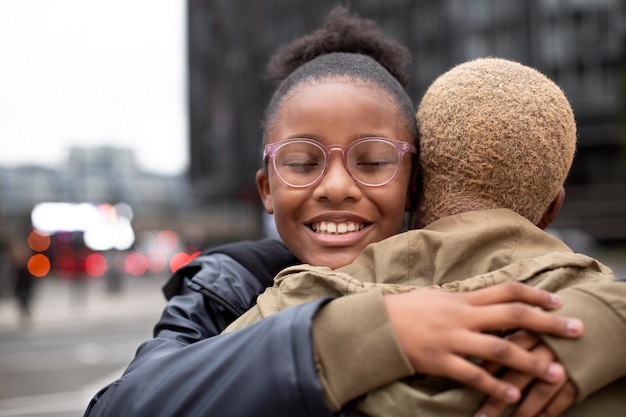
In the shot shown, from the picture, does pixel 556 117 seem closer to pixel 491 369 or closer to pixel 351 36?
pixel 491 369

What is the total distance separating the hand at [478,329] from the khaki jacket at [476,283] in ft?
0.13

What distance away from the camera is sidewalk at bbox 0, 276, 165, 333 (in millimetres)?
18125

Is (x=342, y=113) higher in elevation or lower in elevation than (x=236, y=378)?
higher

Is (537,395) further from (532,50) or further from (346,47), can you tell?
(532,50)

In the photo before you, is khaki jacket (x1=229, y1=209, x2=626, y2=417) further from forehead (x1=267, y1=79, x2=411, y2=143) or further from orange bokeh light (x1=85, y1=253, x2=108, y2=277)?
orange bokeh light (x1=85, y1=253, x2=108, y2=277)

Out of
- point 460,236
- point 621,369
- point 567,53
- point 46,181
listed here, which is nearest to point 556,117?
point 460,236

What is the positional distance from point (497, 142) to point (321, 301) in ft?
1.68

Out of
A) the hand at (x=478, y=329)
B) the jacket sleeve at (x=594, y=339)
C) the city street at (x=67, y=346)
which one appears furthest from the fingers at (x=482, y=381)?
the city street at (x=67, y=346)

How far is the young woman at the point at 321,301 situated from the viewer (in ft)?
3.87

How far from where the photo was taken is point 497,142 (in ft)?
4.70

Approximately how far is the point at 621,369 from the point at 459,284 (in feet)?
1.02

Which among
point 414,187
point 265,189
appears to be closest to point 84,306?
point 265,189

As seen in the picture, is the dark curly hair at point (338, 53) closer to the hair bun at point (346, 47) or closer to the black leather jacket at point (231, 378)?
the hair bun at point (346, 47)

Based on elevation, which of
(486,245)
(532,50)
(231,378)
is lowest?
(532,50)
